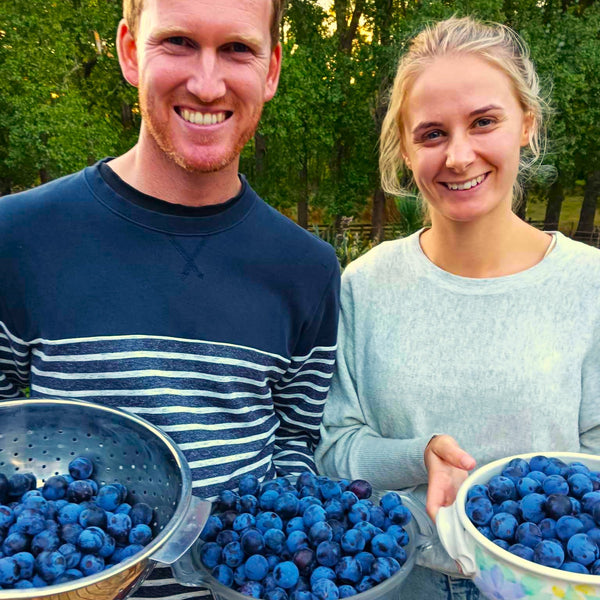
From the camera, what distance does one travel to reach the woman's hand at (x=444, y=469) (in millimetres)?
1231

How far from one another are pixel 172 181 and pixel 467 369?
79 cm

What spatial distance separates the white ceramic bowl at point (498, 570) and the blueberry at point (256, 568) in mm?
309

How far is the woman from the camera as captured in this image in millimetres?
1445

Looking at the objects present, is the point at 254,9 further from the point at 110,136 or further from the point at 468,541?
the point at 110,136

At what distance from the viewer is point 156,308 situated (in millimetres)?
1313

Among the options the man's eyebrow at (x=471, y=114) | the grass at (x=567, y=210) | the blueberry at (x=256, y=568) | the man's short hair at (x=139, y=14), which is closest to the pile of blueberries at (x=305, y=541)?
the blueberry at (x=256, y=568)

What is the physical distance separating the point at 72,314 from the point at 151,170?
0.35m

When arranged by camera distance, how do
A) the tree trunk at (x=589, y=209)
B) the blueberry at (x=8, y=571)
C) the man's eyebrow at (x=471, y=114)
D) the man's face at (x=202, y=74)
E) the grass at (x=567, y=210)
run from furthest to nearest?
the grass at (x=567, y=210) < the tree trunk at (x=589, y=209) < the man's eyebrow at (x=471, y=114) < the man's face at (x=202, y=74) < the blueberry at (x=8, y=571)

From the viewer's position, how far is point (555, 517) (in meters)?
1.05

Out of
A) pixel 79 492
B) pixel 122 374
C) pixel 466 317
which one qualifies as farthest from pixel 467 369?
pixel 79 492

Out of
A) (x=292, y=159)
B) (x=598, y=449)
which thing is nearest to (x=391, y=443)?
(x=598, y=449)

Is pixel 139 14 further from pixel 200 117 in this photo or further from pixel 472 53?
pixel 472 53

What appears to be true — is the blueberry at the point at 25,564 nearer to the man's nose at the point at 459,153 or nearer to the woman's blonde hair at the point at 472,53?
the man's nose at the point at 459,153

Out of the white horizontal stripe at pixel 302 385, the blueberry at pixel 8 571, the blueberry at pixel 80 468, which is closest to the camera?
the blueberry at pixel 8 571
